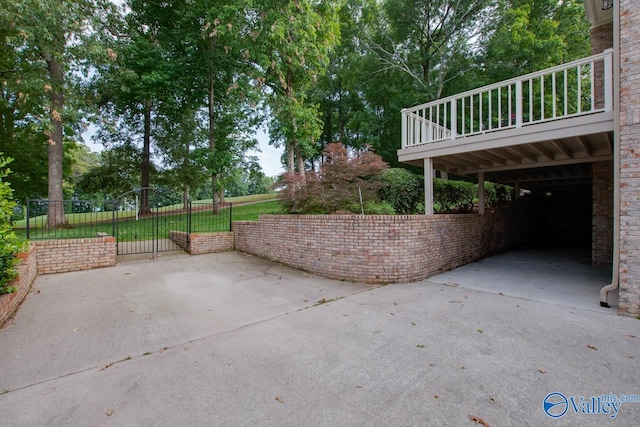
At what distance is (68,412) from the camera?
2148mm

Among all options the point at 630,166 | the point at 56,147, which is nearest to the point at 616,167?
the point at 630,166

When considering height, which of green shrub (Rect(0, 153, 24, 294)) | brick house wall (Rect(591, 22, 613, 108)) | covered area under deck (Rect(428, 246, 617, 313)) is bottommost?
covered area under deck (Rect(428, 246, 617, 313))

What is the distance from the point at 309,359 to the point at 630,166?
4749 mm

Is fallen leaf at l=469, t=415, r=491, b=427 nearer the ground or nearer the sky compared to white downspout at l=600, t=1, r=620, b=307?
nearer the ground

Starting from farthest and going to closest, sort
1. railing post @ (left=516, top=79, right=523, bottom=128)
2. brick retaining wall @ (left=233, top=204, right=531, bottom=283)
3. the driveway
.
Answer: brick retaining wall @ (left=233, top=204, right=531, bottom=283) < railing post @ (left=516, top=79, right=523, bottom=128) < the driveway

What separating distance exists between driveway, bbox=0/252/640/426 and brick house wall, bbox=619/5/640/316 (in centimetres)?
51

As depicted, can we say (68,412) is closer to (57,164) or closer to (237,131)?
(57,164)

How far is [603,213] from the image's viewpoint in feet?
22.2

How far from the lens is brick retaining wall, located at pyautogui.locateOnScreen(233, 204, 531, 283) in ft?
18.6

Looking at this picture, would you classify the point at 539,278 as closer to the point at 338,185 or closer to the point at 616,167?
the point at 616,167

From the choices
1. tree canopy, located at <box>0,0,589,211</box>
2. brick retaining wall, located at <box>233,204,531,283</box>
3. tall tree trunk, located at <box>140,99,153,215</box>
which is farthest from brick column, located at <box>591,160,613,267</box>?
tall tree trunk, located at <box>140,99,153,215</box>

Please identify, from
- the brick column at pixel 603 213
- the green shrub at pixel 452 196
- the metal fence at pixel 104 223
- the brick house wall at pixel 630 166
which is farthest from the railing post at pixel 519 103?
the metal fence at pixel 104 223

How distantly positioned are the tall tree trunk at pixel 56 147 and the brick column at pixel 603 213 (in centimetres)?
1468

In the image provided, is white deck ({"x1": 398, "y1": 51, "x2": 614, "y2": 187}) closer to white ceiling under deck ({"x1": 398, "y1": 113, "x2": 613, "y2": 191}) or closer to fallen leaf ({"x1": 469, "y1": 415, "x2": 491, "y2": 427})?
white ceiling under deck ({"x1": 398, "y1": 113, "x2": 613, "y2": 191})
